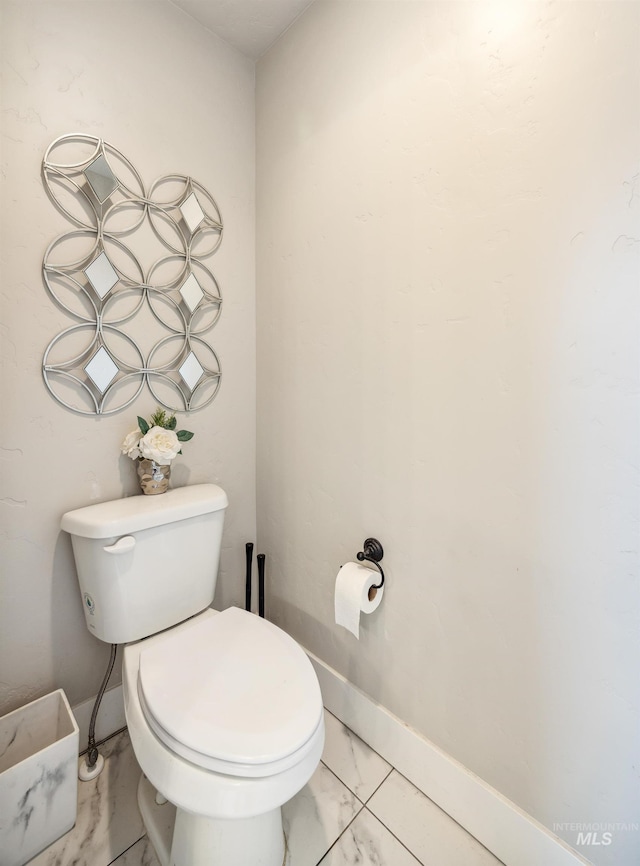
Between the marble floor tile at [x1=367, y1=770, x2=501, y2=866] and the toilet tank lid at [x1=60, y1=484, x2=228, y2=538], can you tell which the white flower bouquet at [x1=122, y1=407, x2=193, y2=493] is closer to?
the toilet tank lid at [x1=60, y1=484, x2=228, y2=538]

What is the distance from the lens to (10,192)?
98cm

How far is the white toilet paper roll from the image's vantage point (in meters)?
1.06

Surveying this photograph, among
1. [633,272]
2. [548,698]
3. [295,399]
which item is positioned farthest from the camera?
[295,399]

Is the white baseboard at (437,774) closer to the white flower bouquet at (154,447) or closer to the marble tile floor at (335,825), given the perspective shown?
the marble tile floor at (335,825)

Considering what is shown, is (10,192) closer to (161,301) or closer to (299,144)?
(161,301)

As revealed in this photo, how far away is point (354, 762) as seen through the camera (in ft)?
Answer: 3.78

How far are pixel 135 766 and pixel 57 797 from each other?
0.26m

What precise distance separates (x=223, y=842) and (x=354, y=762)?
1.58ft

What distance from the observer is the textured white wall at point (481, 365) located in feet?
2.38

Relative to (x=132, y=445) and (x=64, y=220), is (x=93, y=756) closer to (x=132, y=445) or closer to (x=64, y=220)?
(x=132, y=445)

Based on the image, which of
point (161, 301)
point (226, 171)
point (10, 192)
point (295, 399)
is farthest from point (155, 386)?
point (226, 171)

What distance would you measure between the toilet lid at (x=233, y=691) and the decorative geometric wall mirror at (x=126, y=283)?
2.41 ft

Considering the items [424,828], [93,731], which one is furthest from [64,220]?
[424,828]

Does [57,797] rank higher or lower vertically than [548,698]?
lower
